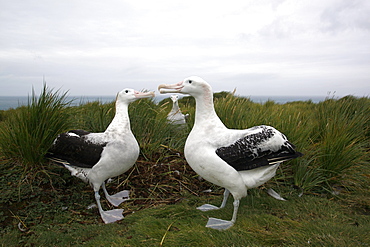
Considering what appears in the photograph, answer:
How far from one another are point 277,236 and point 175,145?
3.09 m

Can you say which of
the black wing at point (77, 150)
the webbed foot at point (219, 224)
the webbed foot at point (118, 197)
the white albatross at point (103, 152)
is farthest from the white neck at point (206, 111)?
the webbed foot at point (118, 197)

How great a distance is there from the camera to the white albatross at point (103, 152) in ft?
12.7

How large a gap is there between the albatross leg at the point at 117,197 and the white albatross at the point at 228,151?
4.98ft

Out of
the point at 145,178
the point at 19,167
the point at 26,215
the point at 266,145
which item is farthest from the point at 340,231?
the point at 19,167

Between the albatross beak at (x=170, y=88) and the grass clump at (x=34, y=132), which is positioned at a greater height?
the albatross beak at (x=170, y=88)

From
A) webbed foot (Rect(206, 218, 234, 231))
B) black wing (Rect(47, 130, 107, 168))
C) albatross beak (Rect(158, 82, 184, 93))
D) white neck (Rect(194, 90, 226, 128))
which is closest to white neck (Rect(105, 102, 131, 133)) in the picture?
black wing (Rect(47, 130, 107, 168))

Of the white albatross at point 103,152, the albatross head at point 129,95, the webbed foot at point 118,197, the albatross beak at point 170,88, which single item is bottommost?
the webbed foot at point 118,197

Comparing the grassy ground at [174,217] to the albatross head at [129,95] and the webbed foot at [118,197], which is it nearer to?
the webbed foot at [118,197]

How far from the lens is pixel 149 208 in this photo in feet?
12.9

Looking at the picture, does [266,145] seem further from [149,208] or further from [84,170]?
[84,170]

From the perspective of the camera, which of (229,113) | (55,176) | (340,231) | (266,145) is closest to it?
(340,231)

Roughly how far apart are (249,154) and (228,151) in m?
0.24

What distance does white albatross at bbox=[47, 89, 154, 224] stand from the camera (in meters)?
3.87

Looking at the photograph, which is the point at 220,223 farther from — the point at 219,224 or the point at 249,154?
the point at 249,154
